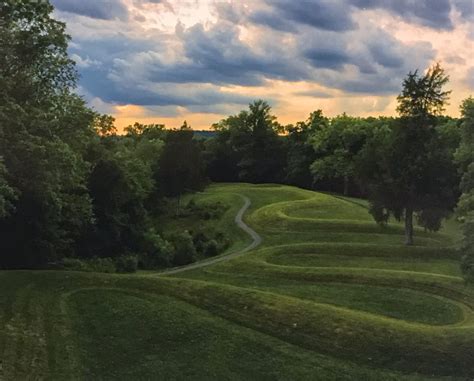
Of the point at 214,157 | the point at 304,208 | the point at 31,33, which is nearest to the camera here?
the point at 31,33

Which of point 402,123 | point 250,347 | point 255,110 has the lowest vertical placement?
point 250,347

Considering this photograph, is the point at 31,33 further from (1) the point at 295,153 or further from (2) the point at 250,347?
(1) the point at 295,153

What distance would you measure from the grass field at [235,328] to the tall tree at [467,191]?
296cm

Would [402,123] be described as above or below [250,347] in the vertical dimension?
above

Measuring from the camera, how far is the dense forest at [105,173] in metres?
26.2

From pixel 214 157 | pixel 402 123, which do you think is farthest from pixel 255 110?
pixel 402 123

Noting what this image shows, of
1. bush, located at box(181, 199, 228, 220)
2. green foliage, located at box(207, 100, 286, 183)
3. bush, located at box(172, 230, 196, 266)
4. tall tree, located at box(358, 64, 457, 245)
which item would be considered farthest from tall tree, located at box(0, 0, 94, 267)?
green foliage, located at box(207, 100, 286, 183)

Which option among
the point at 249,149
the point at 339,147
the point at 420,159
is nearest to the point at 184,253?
the point at 420,159

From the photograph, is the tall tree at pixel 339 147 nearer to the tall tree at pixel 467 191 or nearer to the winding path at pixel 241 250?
the winding path at pixel 241 250

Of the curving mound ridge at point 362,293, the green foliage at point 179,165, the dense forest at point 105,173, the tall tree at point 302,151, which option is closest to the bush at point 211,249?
the dense forest at point 105,173

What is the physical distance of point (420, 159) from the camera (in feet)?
144

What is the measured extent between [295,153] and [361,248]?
244 ft

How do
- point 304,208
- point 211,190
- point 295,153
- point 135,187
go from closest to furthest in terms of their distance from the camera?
point 135,187, point 304,208, point 211,190, point 295,153

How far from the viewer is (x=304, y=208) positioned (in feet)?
227
